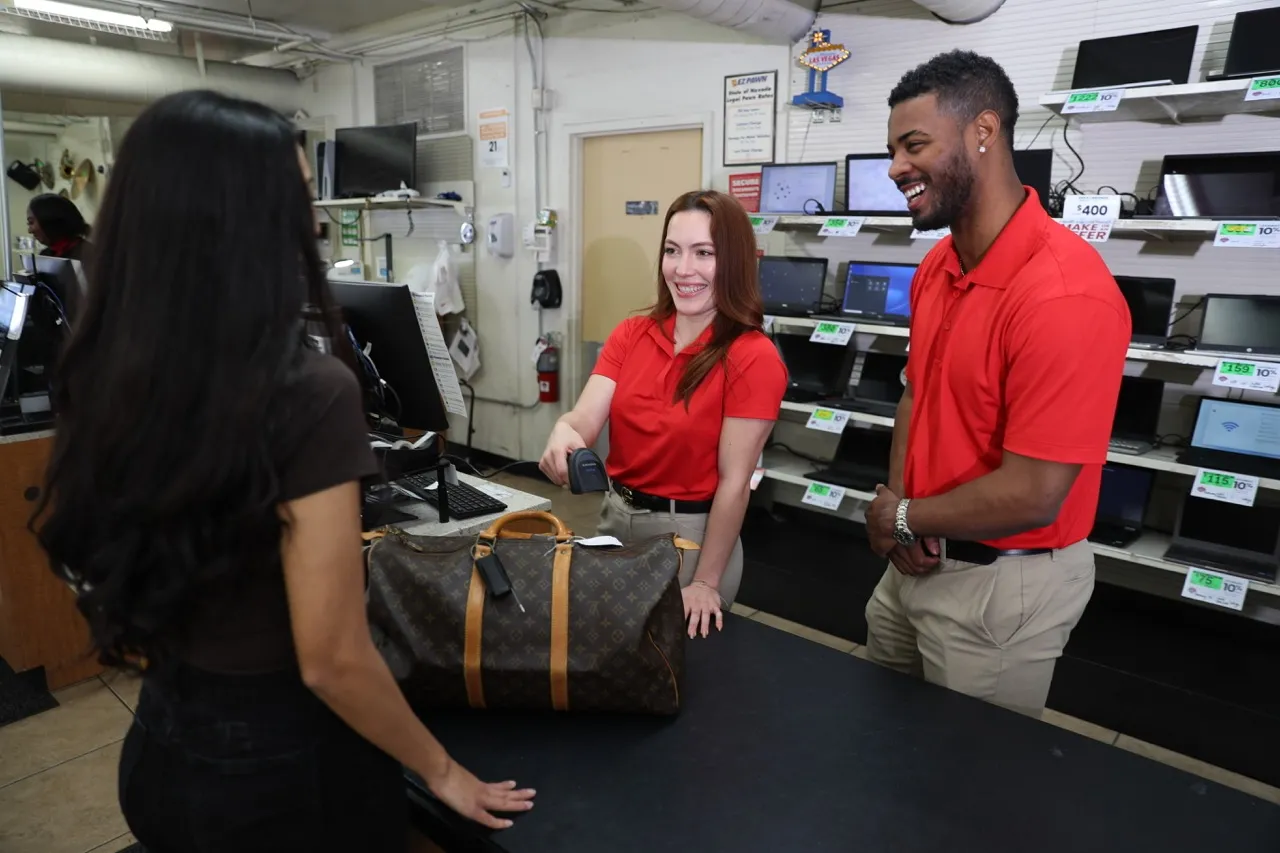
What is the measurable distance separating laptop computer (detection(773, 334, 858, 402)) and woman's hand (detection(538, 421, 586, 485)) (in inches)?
88.4

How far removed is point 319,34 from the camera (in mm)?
5793

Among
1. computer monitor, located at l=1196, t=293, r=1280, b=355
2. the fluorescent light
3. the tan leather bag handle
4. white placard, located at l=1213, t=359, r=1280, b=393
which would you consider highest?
the fluorescent light

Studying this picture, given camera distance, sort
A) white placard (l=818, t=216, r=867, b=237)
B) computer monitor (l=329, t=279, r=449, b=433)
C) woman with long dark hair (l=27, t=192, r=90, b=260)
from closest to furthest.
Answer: computer monitor (l=329, t=279, r=449, b=433)
white placard (l=818, t=216, r=867, b=237)
woman with long dark hair (l=27, t=192, r=90, b=260)

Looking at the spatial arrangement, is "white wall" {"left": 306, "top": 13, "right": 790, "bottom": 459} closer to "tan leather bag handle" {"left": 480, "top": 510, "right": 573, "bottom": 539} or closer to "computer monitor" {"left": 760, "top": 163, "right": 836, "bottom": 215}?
"computer monitor" {"left": 760, "top": 163, "right": 836, "bottom": 215}

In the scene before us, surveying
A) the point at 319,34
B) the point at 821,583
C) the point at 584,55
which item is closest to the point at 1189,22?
the point at 821,583

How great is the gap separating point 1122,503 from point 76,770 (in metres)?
3.55

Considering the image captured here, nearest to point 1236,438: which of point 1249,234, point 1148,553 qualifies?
point 1148,553

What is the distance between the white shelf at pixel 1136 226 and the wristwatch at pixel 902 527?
1964mm

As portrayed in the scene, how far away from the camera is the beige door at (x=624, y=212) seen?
14.2 ft

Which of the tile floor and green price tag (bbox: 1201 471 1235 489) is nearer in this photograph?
the tile floor

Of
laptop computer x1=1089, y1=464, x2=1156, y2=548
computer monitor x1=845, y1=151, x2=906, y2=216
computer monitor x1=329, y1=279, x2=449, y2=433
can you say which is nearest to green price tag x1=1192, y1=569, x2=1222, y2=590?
laptop computer x1=1089, y1=464, x2=1156, y2=548

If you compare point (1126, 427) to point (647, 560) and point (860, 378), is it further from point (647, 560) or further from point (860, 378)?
point (647, 560)

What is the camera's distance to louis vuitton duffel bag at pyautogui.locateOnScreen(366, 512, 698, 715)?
105 centimetres

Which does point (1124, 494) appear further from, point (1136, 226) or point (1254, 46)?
point (1254, 46)
